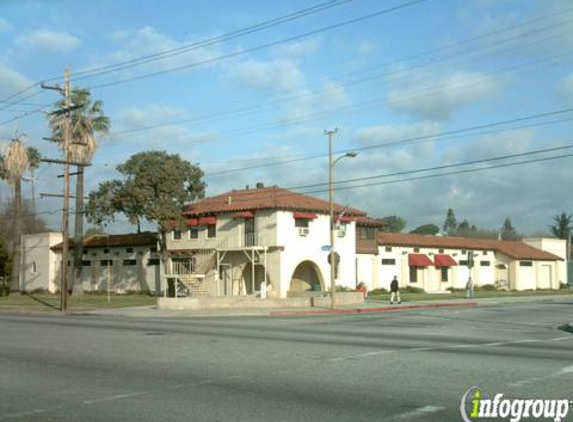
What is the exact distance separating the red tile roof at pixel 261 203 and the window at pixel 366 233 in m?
1.44

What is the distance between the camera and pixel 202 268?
158 ft

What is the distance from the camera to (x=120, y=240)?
5759 centimetres

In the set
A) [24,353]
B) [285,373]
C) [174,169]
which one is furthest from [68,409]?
[174,169]

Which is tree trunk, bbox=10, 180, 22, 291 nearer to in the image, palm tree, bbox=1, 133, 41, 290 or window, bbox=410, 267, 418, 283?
palm tree, bbox=1, 133, 41, 290

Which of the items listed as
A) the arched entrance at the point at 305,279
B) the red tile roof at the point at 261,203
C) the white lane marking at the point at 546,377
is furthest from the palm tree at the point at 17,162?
the white lane marking at the point at 546,377

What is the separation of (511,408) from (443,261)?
52838 millimetres

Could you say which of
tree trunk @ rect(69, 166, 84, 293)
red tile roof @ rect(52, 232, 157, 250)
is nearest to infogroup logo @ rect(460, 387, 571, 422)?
tree trunk @ rect(69, 166, 84, 293)

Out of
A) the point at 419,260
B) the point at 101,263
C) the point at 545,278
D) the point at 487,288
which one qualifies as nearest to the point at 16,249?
Result: the point at 101,263

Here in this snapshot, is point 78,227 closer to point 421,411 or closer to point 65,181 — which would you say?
point 65,181

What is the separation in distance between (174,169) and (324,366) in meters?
35.6

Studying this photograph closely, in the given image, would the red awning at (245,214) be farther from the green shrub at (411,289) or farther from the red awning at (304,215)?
the green shrub at (411,289)

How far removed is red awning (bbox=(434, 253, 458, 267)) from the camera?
2375 inches

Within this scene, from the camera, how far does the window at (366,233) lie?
53750 mm

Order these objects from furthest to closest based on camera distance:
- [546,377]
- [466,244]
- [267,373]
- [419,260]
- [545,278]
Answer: [545,278], [466,244], [419,260], [267,373], [546,377]
